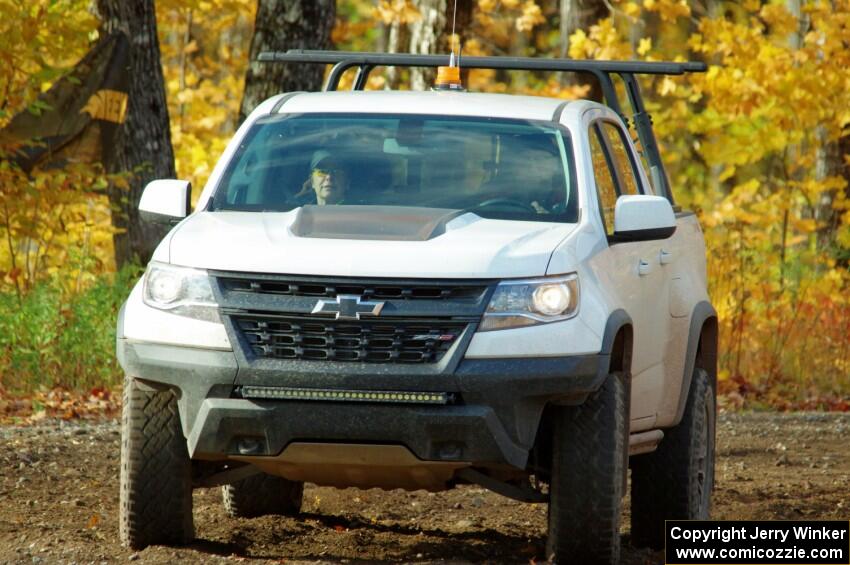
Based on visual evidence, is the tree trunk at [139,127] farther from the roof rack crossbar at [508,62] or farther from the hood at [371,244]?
the hood at [371,244]

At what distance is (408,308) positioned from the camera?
5469 mm

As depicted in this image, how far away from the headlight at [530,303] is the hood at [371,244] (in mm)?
48

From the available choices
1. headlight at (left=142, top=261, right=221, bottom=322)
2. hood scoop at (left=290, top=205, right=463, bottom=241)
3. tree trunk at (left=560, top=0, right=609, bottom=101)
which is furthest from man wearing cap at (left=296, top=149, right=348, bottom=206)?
tree trunk at (left=560, top=0, right=609, bottom=101)

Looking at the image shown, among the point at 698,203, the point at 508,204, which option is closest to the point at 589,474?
the point at 508,204

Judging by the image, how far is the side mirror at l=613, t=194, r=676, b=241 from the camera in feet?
20.4

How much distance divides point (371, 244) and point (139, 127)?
9610mm

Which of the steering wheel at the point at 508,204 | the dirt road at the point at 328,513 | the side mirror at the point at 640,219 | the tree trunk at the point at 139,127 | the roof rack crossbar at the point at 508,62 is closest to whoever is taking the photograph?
the side mirror at the point at 640,219

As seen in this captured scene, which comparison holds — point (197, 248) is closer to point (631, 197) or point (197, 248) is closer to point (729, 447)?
point (631, 197)

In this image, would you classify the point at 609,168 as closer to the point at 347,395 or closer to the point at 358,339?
the point at 358,339

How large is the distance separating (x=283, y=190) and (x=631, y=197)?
57.2 inches

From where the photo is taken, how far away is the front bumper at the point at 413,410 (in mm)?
5430

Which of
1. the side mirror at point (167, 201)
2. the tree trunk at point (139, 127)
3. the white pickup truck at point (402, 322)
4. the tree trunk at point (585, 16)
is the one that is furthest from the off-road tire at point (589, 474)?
the tree trunk at point (585, 16)

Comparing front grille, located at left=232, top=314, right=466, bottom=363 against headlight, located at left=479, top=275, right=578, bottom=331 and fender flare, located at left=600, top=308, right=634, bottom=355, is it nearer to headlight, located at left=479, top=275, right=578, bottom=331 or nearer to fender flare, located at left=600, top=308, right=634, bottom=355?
headlight, located at left=479, top=275, right=578, bottom=331

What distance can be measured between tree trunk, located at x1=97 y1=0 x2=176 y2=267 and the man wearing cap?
801 cm
